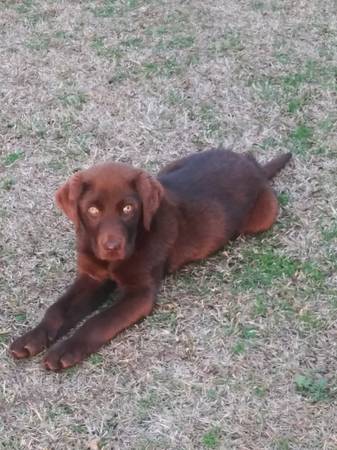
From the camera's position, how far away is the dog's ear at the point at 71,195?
11.7 feet

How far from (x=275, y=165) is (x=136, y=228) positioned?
4.82ft

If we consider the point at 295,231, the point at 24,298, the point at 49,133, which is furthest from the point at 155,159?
the point at 24,298

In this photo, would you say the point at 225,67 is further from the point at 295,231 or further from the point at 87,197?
the point at 87,197

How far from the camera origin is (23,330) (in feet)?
12.4

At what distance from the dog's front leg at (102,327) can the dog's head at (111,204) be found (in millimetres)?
226

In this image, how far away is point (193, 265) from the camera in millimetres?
4195

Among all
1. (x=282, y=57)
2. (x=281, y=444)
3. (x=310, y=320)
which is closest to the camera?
(x=281, y=444)

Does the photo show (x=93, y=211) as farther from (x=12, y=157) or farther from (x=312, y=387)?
(x=12, y=157)

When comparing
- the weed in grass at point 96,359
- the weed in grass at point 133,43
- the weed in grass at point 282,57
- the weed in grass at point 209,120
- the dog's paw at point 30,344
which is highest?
the dog's paw at point 30,344

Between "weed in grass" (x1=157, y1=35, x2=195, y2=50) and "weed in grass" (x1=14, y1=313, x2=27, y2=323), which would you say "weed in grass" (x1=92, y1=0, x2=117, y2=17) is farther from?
"weed in grass" (x1=14, y1=313, x2=27, y2=323)

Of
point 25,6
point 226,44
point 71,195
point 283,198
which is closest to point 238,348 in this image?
point 71,195

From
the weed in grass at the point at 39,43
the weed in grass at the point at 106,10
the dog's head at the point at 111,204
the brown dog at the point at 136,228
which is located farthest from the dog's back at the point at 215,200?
the weed in grass at the point at 106,10

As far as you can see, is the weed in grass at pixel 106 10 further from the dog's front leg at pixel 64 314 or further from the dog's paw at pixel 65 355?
the dog's paw at pixel 65 355

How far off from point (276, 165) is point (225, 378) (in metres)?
1.76
